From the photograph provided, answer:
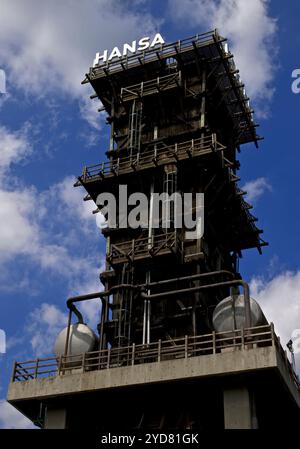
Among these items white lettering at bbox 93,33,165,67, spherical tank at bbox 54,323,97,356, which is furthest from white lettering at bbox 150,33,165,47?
spherical tank at bbox 54,323,97,356

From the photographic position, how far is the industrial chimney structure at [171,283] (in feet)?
125

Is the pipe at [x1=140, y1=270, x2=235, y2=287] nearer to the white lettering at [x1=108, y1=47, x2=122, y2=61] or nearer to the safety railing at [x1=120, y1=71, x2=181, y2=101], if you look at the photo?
the safety railing at [x1=120, y1=71, x2=181, y2=101]

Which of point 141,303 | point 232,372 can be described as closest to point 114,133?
point 141,303

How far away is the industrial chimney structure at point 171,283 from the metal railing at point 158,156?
0.36 ft

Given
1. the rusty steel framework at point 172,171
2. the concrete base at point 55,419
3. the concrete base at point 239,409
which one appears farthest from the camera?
the rusty steel framework at point 172,171

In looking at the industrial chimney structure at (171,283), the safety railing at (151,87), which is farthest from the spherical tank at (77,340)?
the safety railing at (151,87)

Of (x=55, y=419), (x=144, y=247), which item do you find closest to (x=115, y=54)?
(x=144, y=247)

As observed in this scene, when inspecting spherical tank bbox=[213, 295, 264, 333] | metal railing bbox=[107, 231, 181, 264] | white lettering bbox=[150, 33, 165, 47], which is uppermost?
white lettering bbox=[150, 33, 165, 47]

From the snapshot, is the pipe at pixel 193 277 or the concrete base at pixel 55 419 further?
Result: the pipe at pixel 193 277

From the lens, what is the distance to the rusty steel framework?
50219 mm

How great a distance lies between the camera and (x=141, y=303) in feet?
167

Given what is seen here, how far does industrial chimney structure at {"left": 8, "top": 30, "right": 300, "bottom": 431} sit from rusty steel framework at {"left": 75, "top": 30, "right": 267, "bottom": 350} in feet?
→ 0.33

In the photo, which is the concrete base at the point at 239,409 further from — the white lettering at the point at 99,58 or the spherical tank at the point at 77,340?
the white lettering at the point at 99,58
